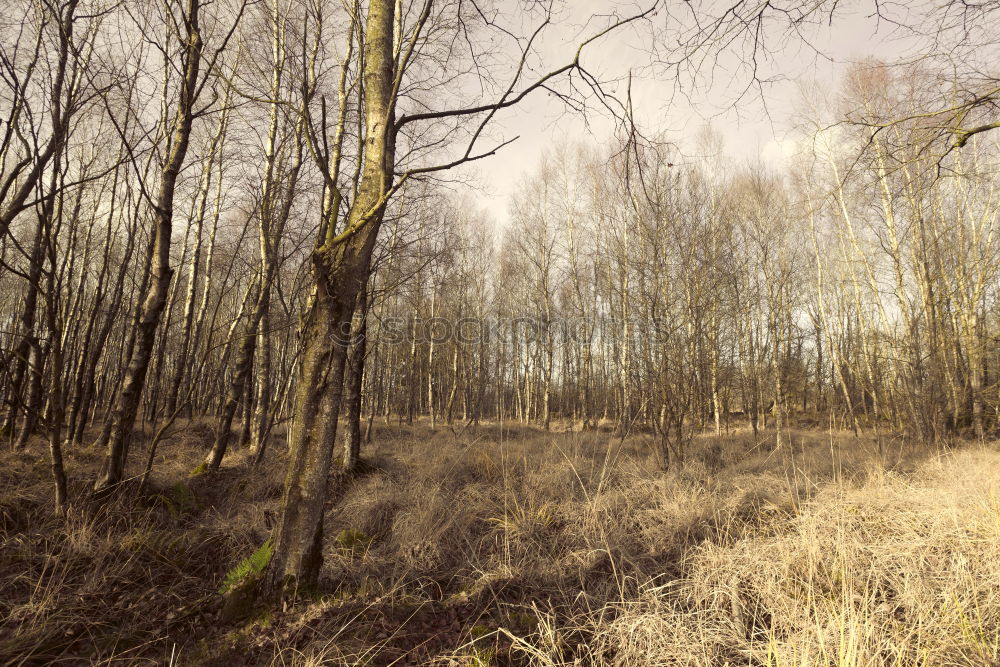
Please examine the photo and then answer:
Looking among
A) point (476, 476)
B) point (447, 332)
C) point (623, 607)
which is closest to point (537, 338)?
point (447, 332)

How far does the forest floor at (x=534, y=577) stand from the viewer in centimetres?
192

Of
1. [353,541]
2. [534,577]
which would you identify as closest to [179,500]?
[353,541]

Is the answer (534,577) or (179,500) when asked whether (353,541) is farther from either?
(179,500)

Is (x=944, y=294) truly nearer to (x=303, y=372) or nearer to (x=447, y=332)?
(x=303, y=372)

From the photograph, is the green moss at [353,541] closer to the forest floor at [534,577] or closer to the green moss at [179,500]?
the forest floor at [534,577]

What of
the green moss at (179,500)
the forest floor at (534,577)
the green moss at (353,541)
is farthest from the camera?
the green moss at (179,500)

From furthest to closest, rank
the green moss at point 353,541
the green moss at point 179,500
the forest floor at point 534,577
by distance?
the green moss at point 179,500
the green moss at point 353,541
the forest floor at point 534,577

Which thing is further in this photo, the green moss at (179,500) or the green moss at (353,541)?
the green moss at (179,500)

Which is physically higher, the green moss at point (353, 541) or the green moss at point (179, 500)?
the green moss at point (179, 500)

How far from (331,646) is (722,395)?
13691 millimetres

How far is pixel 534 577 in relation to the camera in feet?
9.05

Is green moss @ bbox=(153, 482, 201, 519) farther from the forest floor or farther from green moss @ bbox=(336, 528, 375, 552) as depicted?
green moss @ bbox=(336, 528, 375, 552)

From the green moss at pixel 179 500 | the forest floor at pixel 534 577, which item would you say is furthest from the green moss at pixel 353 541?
the green moss at pixel 179 500

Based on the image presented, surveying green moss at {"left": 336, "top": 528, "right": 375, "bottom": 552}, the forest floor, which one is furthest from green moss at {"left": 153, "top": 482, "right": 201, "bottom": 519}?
green moss at {"left": 336, "top": 528, "right": 375, "bottom": 552}
